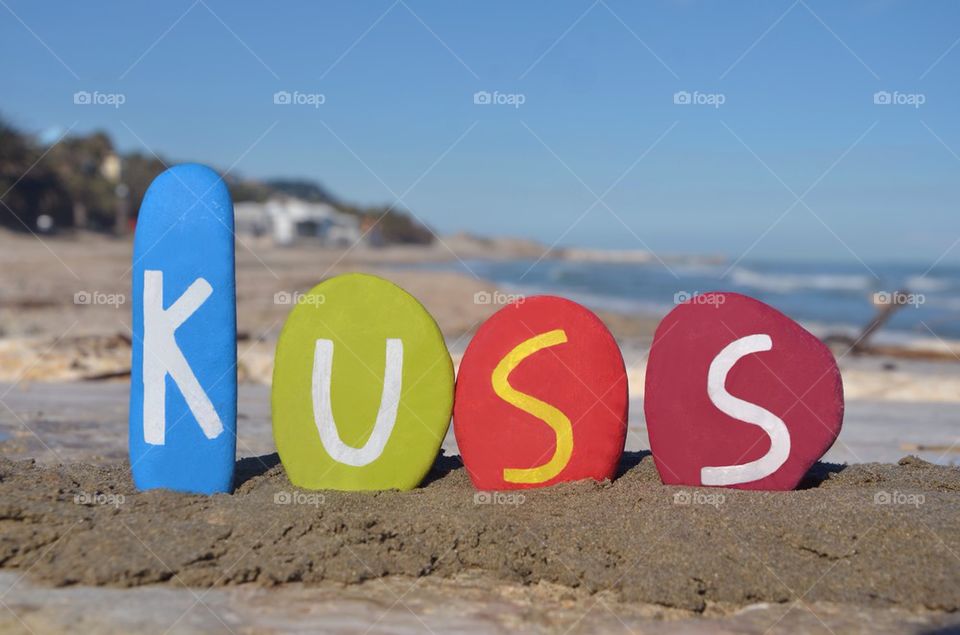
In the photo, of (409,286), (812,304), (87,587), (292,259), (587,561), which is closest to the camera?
(87,587)

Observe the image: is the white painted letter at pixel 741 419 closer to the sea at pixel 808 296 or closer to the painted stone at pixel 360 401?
the painted stone at pixel 360 401

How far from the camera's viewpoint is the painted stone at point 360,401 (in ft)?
12.6

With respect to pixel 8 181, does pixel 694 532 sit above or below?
below

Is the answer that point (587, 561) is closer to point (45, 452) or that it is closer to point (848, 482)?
point (848, 482)

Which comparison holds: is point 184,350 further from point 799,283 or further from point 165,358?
point 799,283

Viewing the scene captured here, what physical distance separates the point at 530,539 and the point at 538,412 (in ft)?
2.68

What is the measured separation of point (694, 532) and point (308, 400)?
178cm

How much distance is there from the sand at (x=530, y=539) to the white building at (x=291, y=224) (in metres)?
44.5

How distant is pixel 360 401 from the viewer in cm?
384

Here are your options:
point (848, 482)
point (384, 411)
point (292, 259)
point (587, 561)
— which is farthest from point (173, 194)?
point (292, 259)

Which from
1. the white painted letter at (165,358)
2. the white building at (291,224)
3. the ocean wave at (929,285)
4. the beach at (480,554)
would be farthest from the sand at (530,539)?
the white building at (291,224)

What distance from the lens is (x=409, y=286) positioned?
69.2 feet

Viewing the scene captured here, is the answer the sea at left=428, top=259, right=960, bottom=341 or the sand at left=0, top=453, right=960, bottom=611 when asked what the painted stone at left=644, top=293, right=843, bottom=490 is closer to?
the sand at left=0, top=453, right=960, bottom=611

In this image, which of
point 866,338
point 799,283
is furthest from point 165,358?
point 799,283
